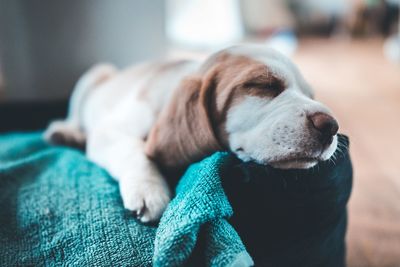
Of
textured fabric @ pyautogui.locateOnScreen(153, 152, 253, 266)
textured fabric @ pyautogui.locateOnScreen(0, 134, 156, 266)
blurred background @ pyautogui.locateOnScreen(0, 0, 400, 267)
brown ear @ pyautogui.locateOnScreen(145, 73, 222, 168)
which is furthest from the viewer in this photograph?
blurred background @ pyautogui.locateOnScreen(0, 0, 400, 267)

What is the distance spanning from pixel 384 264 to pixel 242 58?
43.5 inches

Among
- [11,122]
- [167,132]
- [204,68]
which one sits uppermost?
[204,68]

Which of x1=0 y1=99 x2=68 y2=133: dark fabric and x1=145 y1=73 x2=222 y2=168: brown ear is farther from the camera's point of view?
x1=0 y1=99 x2=68 y2=133: dark fabric

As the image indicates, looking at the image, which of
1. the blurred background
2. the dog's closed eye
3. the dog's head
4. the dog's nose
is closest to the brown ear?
the dog's head

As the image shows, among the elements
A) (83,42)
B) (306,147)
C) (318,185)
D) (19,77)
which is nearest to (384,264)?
(318,185)

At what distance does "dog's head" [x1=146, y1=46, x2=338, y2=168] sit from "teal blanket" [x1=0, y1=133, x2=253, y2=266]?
0.09m

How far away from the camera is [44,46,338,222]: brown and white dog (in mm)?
1049

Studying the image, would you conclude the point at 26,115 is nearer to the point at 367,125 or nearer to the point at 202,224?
the point at 202,224

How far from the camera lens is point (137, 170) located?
116cm

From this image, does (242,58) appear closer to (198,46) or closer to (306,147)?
(306,147)

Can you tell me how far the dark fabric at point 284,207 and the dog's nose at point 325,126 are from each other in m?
0.09

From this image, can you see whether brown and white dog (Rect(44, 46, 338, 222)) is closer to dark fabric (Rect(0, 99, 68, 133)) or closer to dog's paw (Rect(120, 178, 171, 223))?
dog's paw (Rect(120, 178, 171, 223))

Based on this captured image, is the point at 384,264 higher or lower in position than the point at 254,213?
lower

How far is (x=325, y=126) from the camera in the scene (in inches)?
40.3
